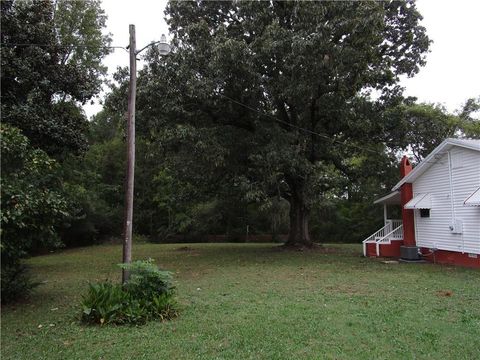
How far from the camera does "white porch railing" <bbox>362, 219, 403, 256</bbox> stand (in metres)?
19.8

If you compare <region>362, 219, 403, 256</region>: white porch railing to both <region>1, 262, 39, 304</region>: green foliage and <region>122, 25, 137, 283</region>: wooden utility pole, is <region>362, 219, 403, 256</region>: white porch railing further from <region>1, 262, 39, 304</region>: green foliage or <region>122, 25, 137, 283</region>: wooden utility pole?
<region>1, 262, 39, 304</region>: green foliage

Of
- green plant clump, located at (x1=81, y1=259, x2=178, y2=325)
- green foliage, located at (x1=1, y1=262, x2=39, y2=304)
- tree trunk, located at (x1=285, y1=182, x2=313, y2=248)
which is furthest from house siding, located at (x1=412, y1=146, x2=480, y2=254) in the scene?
green foliage, located at (x1=1, y1=262, x2=39, y2=304)

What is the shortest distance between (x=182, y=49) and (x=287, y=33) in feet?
14.6

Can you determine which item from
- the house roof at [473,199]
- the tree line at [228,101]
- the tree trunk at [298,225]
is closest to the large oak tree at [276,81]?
the tree line at [228,101]

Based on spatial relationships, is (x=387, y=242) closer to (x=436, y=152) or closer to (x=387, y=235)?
(x=387, y=235)

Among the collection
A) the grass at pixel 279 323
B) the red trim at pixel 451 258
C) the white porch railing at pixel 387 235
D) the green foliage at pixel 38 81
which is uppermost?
the green foliage at pixel 38 81

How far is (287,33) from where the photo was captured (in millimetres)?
16406

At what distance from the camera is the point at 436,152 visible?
54.9 feet

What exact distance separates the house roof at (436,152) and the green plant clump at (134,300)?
12300 mm

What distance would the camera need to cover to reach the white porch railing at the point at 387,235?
19812mm

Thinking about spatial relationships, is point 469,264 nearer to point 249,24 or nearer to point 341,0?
point 341,0

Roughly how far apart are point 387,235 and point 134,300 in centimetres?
1523

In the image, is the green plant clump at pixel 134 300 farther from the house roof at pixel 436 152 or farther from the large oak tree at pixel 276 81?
the house roof at pixel 436 152

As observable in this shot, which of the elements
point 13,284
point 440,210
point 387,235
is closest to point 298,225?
point 387,235
